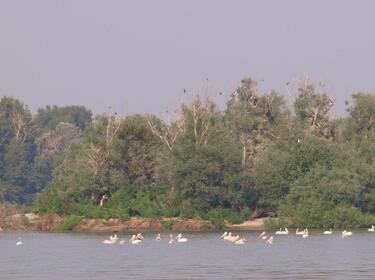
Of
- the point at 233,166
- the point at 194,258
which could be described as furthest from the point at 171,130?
the point at 194,258

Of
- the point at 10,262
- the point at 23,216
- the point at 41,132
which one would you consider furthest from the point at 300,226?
the point at 41,132

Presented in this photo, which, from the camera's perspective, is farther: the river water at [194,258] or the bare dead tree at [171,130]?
the bare dead tree at [171,130]

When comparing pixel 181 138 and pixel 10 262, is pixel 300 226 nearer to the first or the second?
pixel 181 138

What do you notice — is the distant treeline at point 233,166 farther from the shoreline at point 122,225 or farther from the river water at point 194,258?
the river water at point 194,258

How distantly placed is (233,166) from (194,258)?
104 feet

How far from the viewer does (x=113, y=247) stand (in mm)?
60438

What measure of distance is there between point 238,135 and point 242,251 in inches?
1434

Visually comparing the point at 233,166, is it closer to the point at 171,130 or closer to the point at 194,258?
the point at 171,130

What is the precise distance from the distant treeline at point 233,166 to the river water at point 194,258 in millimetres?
8652

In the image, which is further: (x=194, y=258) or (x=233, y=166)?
(x=233, y=166)

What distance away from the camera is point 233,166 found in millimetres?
81750

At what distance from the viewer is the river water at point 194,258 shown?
41.0 meters

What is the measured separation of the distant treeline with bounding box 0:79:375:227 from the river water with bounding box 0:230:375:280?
865cm

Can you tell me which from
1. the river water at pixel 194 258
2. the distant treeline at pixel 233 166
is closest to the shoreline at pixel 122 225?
the distant treeline at pixel 233 166
